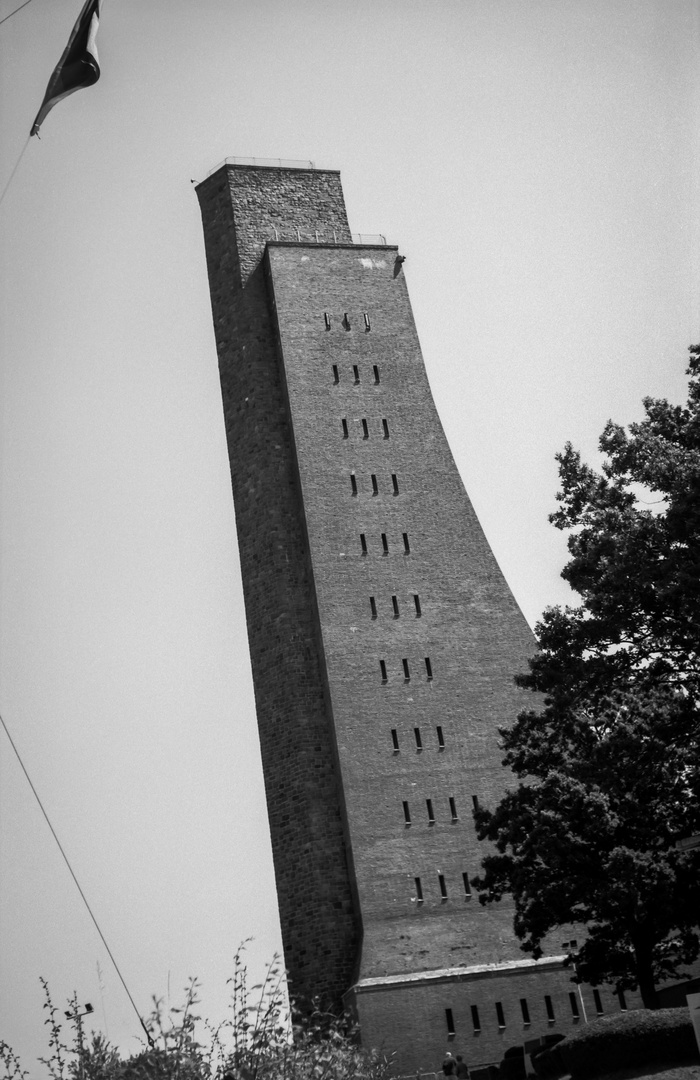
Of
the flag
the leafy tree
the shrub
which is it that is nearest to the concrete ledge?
the leafy tree

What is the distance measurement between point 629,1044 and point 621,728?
522cm

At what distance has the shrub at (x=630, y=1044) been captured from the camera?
67.4 ft

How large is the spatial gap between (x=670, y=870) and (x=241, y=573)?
675 inches

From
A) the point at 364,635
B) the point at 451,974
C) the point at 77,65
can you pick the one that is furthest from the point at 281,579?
the point at 77,65

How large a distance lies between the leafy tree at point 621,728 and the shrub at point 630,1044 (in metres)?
3.80

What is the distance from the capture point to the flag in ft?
51.1

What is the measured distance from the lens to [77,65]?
15.6m

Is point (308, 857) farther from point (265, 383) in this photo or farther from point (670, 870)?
point (265, 383)

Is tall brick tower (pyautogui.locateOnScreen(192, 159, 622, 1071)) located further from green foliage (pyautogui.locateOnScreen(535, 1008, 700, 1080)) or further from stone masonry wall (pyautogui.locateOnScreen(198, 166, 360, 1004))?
green foliage (pyautogui.locateOnScreen(535, 1008, 700, 1080))

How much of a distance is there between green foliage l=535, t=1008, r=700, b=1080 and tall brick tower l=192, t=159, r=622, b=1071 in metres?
9.69

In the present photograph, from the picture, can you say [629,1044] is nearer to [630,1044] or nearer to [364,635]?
[630,1044]

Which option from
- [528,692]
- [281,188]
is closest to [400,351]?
[281,188]

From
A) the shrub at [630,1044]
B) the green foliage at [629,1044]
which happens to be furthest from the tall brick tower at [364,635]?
the shrub at [630,1044]

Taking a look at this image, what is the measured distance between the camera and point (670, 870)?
26.1m
